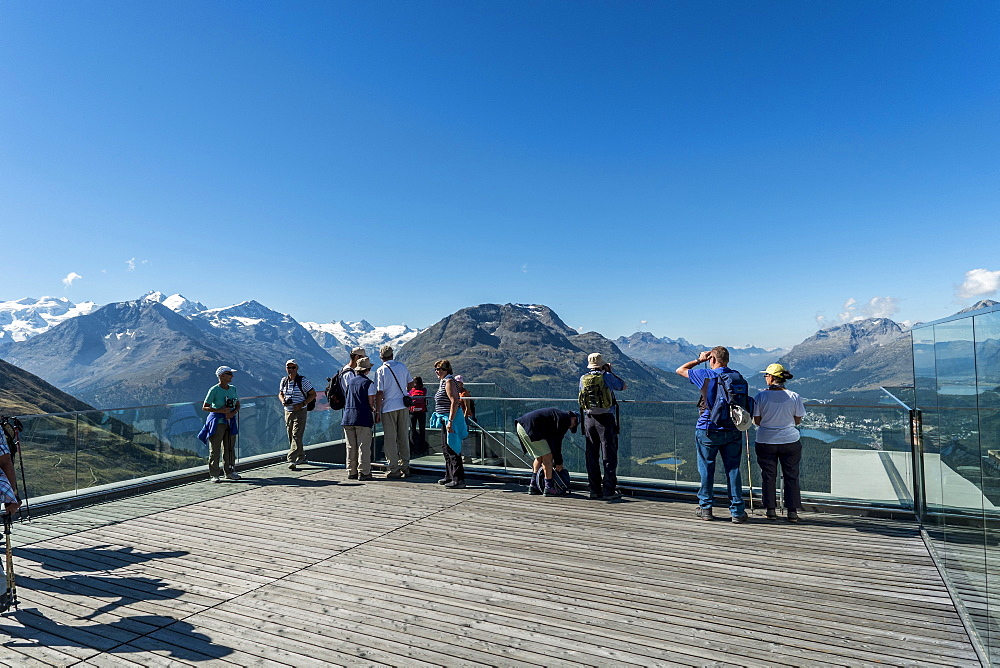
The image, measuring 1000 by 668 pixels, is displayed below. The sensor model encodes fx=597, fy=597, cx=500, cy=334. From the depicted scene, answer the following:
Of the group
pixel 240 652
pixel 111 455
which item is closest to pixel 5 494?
pixel 240 652

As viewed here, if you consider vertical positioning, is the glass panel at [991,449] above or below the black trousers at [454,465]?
above

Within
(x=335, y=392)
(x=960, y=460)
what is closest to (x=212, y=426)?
(x=335, y=392)

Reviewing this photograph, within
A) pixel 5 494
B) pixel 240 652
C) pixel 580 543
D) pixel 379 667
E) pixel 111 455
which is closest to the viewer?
pixel 379 667

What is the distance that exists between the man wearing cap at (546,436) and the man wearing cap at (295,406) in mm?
4968

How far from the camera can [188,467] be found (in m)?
10.4

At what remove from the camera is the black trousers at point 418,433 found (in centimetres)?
1151

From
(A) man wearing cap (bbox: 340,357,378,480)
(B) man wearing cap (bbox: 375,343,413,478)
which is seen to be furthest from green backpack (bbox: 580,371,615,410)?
(A) man wearing cap (bbox: 340,357,378,480)

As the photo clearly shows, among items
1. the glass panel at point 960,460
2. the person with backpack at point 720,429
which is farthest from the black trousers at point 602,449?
the glass panel at point 960,460

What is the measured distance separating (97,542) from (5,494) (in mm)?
2564

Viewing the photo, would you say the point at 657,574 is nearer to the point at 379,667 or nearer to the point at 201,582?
the point at 379,667

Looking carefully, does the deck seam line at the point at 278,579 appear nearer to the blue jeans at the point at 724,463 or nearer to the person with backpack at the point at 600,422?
the person with backpack at the point at 600,422

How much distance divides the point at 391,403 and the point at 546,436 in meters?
2.79

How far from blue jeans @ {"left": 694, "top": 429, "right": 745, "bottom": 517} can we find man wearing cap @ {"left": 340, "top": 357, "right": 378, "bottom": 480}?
5217 mm

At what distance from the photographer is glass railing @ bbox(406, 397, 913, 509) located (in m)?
7.02
